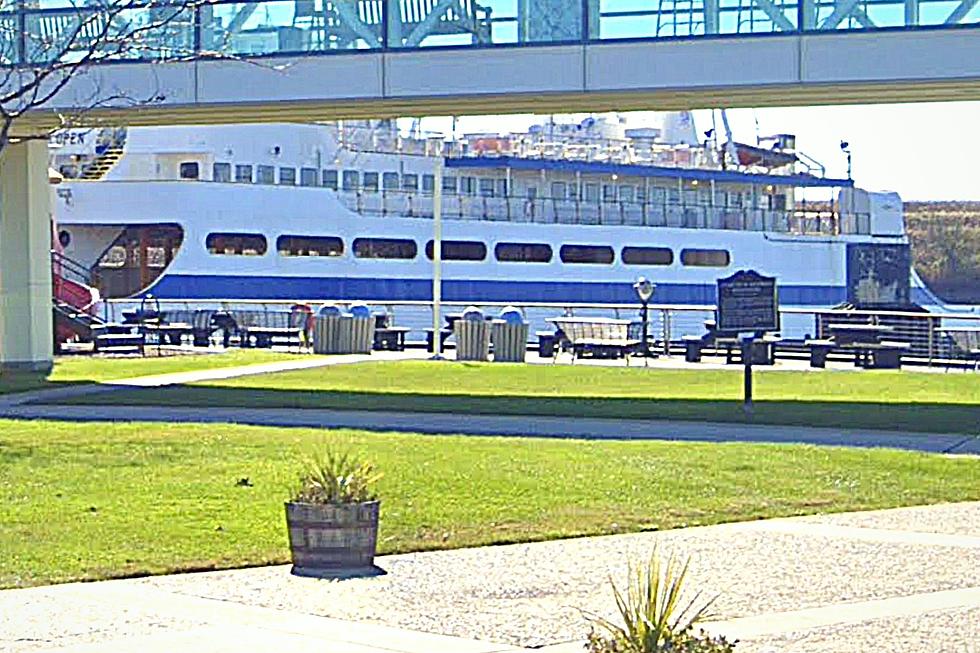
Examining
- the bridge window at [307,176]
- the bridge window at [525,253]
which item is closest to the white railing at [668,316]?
the bridge window at [525,253]

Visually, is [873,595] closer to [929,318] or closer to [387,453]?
[387,453]

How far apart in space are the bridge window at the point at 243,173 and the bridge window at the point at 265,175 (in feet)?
0.78

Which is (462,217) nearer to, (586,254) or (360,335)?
(586,254)

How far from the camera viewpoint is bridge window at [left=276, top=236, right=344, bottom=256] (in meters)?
55.2

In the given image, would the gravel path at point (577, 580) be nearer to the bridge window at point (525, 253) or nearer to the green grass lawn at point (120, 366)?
the green grass lawn at point (120, 366)

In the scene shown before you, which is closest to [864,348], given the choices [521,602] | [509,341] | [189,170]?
[509,341]

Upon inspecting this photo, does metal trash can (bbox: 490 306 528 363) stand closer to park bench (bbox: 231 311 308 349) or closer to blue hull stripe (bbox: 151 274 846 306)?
park bench (bbox: 231 311 308 349)

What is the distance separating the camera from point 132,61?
29000mm

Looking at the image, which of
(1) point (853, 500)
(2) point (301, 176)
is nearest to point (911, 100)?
(1) point (853, 500)

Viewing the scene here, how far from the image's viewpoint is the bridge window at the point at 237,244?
2130 inches

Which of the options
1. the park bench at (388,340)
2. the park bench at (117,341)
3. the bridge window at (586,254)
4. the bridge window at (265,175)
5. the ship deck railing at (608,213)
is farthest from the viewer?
the bridge window at (586,254)

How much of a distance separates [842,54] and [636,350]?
13.7m

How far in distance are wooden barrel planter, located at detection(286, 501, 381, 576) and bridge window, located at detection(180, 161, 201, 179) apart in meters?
44.9

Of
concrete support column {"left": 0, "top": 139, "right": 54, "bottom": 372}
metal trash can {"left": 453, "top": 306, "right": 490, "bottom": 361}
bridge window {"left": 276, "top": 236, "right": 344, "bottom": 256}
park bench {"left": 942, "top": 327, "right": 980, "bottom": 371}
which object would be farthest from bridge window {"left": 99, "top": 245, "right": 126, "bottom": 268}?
park bench {"left": 942, "top": 327, "right": 980, "bottom": 371}
